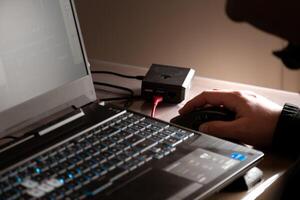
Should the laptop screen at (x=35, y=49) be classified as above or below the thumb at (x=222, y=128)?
above

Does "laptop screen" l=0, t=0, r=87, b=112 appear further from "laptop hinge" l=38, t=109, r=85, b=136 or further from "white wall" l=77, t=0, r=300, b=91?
"white wall" l=77, t=0, r=300, b=91

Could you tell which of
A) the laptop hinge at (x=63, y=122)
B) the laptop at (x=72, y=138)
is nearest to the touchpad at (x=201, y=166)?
the laptop at (x=72, y=138)

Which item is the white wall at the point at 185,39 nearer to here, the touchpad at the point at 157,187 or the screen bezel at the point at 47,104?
the screen bezel at the point at 47,104

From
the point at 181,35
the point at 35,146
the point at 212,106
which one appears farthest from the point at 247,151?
the point at 181,35

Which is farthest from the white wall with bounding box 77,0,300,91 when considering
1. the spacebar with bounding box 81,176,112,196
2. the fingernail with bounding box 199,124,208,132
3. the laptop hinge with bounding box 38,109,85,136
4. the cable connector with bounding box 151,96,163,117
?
the spacebar with bounding box 81,176,112,196

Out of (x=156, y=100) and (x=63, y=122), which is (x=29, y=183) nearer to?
(x=63, y=122)

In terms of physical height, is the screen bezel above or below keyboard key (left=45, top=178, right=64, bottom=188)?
above

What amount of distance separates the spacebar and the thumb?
259mm

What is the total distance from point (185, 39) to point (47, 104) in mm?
701

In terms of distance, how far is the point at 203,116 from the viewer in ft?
3.20

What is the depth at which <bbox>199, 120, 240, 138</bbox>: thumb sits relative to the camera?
93 cm

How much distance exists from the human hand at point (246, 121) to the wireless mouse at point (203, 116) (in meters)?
0.01

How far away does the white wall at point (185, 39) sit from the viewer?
1435 millimetres

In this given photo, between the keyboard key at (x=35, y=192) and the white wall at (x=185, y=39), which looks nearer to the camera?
the keyboard key at (x=35, y=192)
